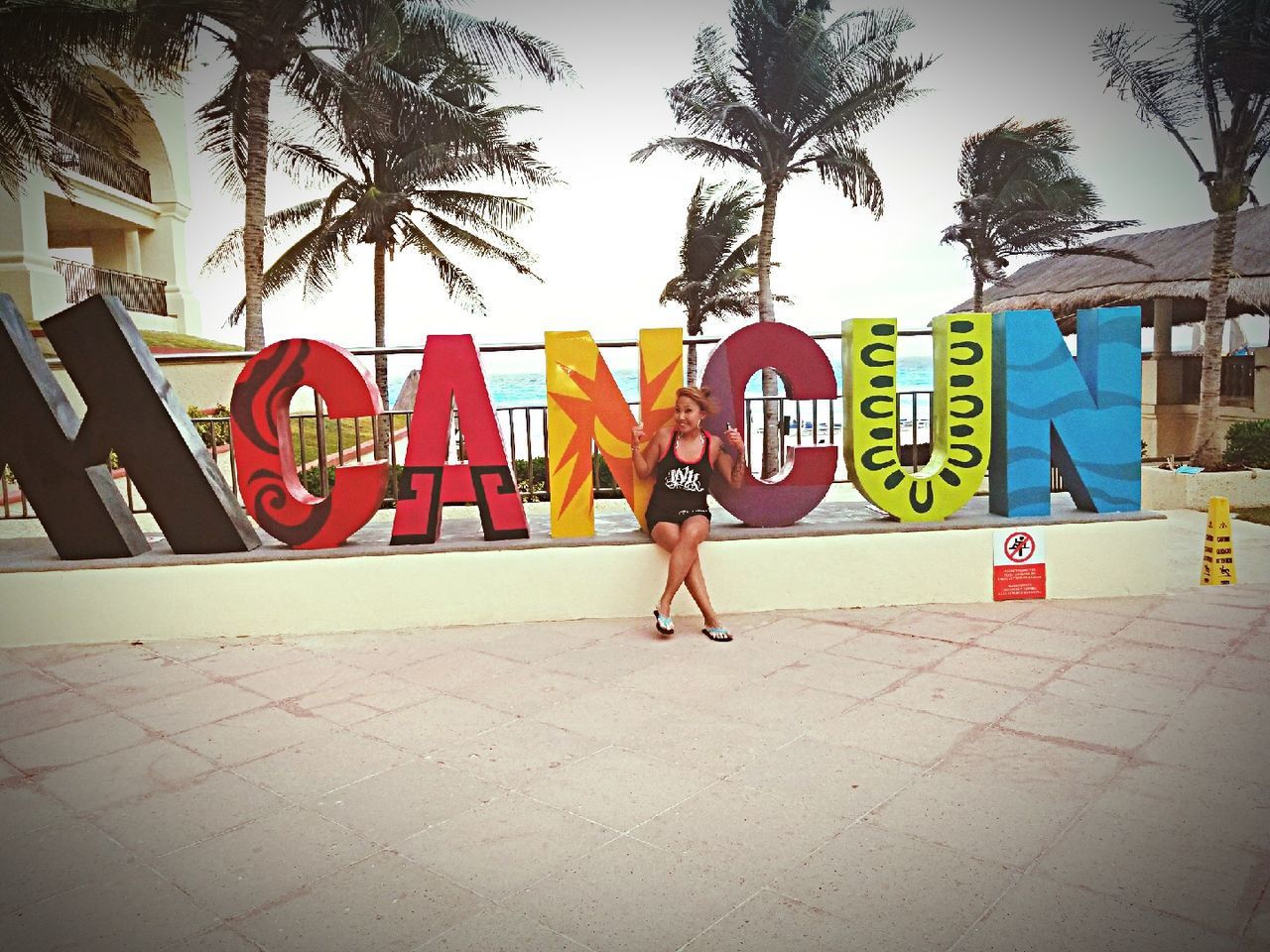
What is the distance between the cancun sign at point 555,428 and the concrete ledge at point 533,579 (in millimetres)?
203

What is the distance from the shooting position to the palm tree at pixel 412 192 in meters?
20.5

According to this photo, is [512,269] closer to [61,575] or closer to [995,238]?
[995,238]

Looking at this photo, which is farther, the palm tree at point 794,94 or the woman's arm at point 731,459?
the palm tree at point 794,94

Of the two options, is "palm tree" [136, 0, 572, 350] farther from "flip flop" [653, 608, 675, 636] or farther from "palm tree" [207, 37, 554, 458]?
"flip flop" [653, 608, 675, 636]

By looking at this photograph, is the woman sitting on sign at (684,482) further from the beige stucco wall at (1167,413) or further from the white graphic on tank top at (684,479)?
the beige stucco wall at (1167,413)

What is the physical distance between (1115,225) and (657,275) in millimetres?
58495

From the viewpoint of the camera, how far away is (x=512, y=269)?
23.6m

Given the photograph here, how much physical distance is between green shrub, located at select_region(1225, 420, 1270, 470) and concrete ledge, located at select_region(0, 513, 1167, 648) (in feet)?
25.4

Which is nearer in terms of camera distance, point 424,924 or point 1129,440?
point 424,924

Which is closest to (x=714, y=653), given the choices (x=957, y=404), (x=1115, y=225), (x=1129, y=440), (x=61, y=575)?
(x=957, y=404)

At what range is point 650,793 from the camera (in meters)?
3.67

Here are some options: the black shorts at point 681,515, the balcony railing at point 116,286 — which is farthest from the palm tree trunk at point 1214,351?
the balcony railing at point 116,286

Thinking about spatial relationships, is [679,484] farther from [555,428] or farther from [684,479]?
[555,428]

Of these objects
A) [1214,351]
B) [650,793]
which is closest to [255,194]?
[650,793]
